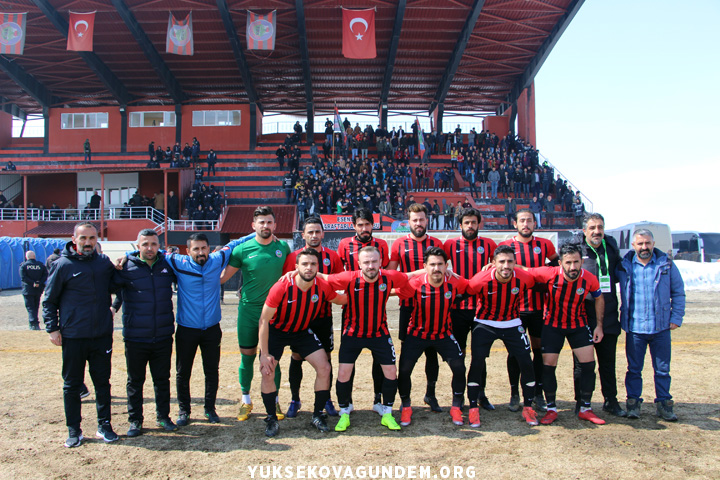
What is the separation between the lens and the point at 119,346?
934 cm

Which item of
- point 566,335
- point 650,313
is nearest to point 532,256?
point 566,335

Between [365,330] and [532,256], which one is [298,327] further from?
[532,256]

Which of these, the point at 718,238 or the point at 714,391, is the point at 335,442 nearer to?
the point at 714,391

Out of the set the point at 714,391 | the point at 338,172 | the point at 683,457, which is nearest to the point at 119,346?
the point at 683,457

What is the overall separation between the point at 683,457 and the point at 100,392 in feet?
18.2

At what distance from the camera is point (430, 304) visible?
5.41m

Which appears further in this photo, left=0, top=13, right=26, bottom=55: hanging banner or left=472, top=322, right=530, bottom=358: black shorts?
left=0, top=13, right=26, bottom=55: hanging banner

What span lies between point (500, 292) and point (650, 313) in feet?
5.60

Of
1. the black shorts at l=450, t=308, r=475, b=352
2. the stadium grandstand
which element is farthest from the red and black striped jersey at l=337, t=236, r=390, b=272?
the stadium grandstand

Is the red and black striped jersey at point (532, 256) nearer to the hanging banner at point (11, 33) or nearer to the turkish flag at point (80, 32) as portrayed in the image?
the turkish flag at point (80, 32)

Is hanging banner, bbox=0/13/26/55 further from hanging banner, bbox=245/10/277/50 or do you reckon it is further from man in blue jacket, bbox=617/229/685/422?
man in blue jacket, bbox=617/229/685/422

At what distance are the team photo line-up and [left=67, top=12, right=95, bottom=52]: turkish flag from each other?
25194 mm

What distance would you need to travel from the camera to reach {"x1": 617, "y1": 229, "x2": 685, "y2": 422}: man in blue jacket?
548 cm

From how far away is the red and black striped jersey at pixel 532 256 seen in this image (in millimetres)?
5828
